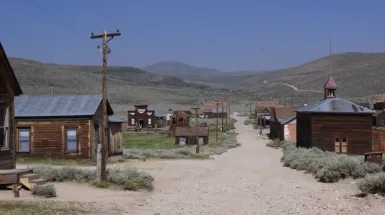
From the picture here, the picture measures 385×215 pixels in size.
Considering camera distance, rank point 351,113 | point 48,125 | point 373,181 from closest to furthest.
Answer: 1. point 373,181
2. point 48,125
3. point 351,113

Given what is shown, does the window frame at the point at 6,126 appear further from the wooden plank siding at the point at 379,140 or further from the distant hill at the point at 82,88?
the distant hill at the point at 82,88

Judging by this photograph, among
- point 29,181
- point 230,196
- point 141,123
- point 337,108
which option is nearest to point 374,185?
point 230,196

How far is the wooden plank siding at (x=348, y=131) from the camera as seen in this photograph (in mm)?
40281

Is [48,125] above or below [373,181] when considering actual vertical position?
above

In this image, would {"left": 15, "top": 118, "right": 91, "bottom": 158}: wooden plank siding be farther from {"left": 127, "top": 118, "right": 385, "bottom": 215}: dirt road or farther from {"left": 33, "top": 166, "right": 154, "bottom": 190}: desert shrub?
{"left": 33, "top": 166, "right": 154, "bottom": 190}: desert shrub

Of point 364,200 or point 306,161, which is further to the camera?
point 306,161

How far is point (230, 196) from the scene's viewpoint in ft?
67.9

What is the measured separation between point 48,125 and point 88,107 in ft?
7.76

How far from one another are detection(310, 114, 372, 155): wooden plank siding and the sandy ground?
1185 cm

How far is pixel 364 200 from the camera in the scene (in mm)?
19047

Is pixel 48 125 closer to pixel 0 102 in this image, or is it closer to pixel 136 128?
pixel 0 102

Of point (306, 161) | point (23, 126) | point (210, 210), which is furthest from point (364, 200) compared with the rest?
point (23, 126)

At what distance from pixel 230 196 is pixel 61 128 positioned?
1258 centimetres

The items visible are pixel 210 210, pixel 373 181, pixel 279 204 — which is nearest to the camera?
pixel 210 210
